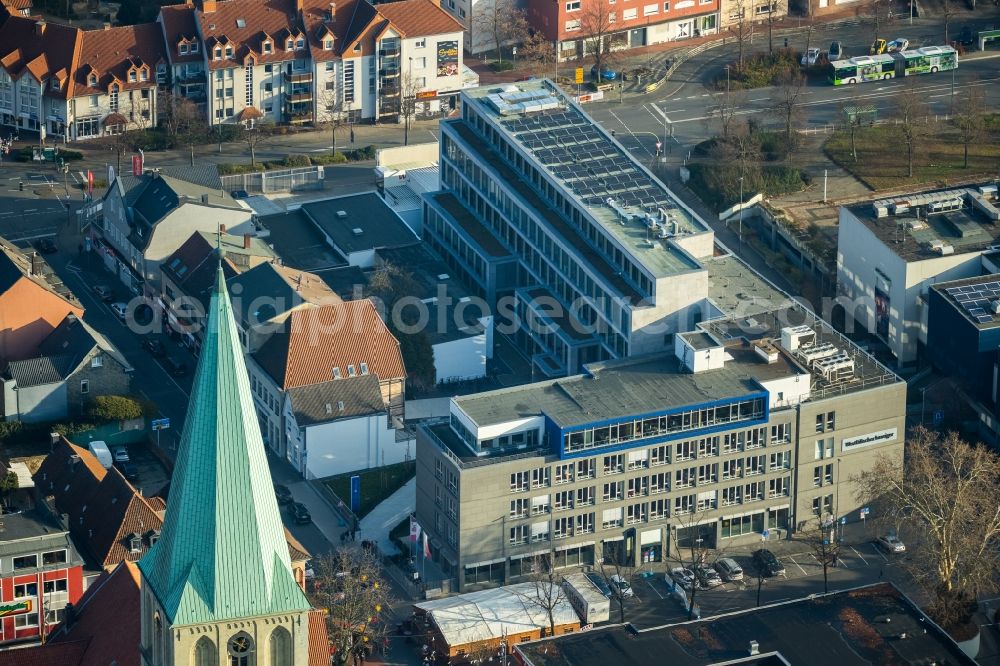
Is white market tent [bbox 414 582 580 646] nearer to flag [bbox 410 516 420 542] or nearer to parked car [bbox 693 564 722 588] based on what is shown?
flag [bbox 410 516 420 542]

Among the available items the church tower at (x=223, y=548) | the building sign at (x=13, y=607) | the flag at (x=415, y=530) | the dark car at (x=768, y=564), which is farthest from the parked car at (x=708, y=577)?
the church tower at (x=223, y=548)

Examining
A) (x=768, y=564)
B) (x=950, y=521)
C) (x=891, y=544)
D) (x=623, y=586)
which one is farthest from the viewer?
(x=891, y=544)

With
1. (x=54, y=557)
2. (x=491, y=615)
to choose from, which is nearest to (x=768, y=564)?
(x=491, y=615)

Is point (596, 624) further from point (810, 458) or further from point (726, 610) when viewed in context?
point (810, 458)

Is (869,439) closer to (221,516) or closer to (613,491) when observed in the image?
(613,491)

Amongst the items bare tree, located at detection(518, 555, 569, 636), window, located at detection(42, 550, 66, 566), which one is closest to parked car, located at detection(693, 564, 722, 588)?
bare tree, located at detection(518, 555, 569, 636)

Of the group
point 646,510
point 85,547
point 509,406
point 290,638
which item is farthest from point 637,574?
point 290,638
